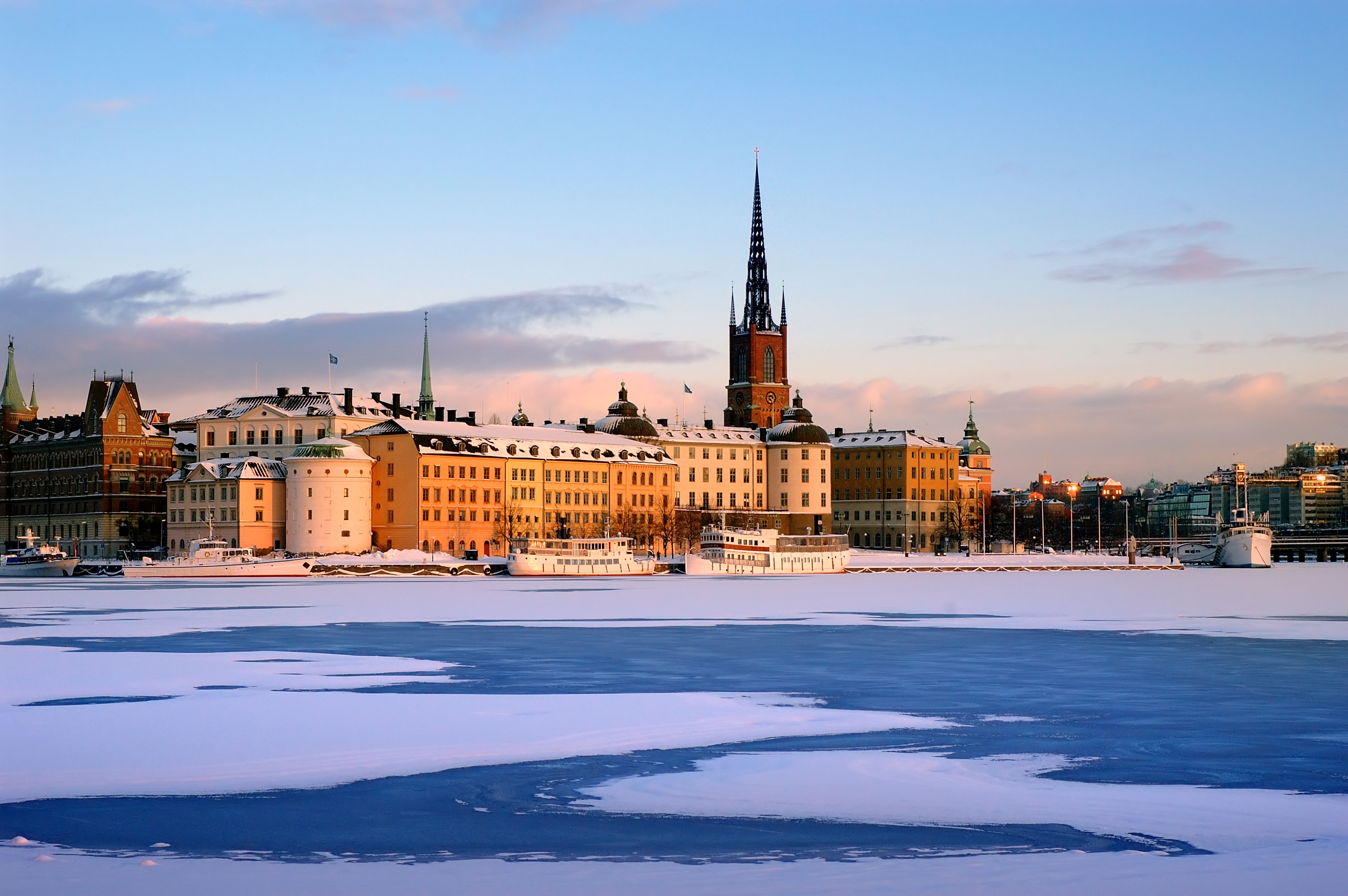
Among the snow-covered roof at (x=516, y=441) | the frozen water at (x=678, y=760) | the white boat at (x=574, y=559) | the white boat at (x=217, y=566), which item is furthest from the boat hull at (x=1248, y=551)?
the frozen water at (x=678, y=760)

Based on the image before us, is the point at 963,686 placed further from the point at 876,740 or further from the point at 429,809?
the point at 429,809

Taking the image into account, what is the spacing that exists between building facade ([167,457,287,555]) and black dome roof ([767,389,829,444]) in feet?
205

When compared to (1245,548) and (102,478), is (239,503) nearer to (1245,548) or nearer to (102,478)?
(102,478)

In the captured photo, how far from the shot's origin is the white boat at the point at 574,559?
12562 centimetres

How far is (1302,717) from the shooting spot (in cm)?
2697

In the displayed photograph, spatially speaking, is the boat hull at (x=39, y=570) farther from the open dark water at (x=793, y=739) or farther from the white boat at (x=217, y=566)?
the open dark water at (x=793, y=739)

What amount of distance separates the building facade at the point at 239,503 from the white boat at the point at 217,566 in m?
12.8

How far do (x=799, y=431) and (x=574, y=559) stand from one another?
66885 mm

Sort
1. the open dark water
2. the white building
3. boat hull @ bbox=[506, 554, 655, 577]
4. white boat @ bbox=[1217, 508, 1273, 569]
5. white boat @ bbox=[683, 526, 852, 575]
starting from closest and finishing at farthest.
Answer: the open dark water
boat hull @ bbox=[506, 554, 655, 577]
white boat @ bbox=[683, 526, 852, 575]
the white building
white boat @ bbox=[1217, 508, 1273, 569]

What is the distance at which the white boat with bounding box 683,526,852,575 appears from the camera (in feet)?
422

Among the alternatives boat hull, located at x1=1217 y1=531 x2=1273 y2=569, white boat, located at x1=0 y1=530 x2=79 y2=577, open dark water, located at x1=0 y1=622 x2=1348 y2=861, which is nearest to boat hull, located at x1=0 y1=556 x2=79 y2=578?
white boat, located at x1=0 y1=530 x2=79 y2=577

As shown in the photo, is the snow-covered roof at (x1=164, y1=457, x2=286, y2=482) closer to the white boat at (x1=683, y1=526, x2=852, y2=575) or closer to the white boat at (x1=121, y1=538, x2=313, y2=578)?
the white boat at (x1=121, y1=538, x2=313, y2=578)

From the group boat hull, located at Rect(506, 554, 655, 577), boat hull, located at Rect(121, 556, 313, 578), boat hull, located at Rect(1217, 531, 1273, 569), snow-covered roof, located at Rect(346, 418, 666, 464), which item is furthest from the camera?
boat hull, located at Rect(1217, 531, 1273, 569)

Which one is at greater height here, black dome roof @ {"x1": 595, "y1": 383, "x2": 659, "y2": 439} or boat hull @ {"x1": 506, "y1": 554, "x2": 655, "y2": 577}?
black dome roof @ {"x1": 595, "y1": 383, "x2": 659, "y2": 439}
